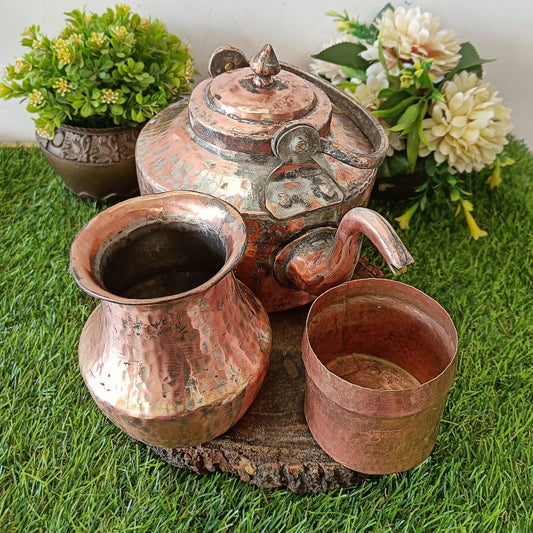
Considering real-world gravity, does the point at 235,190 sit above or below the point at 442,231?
above

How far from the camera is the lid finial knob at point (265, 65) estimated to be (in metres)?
1.06

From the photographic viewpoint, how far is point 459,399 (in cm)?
125

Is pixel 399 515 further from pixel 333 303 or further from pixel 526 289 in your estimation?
pixel 526 289

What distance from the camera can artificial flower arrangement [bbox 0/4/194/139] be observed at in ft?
4.63

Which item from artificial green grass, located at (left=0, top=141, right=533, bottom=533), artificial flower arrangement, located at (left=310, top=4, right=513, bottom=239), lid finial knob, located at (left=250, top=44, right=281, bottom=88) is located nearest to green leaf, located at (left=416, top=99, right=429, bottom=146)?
artificial flower arrangement, located at (left=310, top=4, right=513, bottom=239)

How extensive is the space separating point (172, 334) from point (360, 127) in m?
0.65

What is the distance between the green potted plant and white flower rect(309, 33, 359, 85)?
1.19 ft

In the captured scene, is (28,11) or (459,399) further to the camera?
(28,11)

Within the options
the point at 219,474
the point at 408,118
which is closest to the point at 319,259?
the point at 219,474

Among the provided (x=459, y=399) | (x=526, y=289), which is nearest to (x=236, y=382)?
(x=459, y=399)

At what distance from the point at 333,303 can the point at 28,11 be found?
1209 millimetres

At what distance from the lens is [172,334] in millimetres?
881

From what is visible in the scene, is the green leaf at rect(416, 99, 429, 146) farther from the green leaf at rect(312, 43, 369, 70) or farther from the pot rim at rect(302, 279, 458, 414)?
the pot rim at rect(302, 279, 458, 414)

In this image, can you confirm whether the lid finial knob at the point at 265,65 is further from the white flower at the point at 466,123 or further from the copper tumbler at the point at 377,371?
the white flower at the point at 466,123
